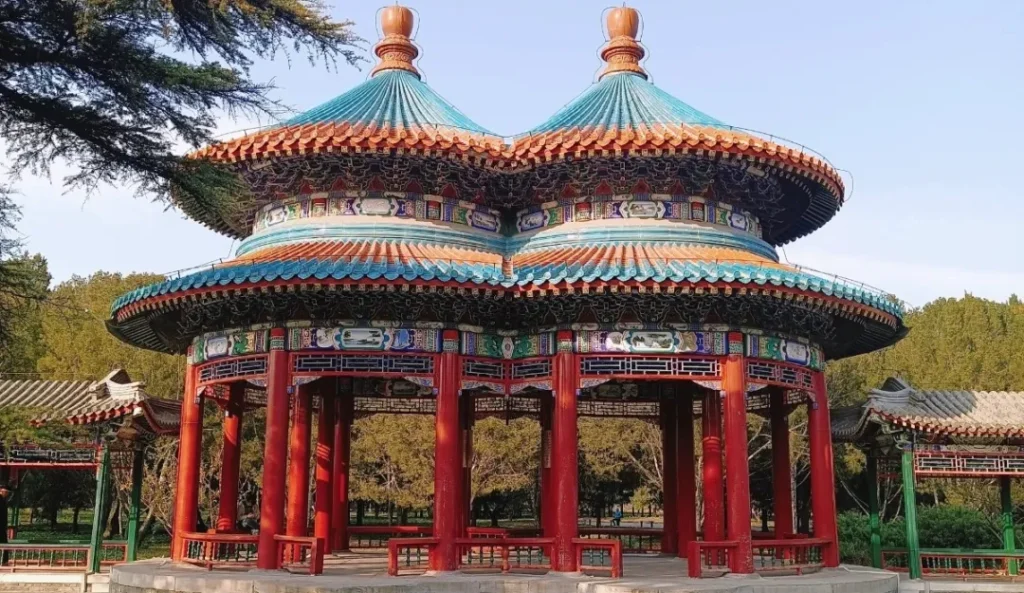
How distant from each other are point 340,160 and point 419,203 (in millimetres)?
1641

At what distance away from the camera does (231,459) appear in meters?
19.3

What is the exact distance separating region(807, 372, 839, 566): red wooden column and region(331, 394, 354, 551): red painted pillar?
9.82 m

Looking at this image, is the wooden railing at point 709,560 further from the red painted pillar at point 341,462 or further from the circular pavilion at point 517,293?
the red painted pillar at point 341,462

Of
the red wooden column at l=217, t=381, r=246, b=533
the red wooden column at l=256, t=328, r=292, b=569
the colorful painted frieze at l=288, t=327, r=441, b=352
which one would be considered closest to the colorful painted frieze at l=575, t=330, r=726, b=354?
the colorful painted frieze at l=288, t=327, r=441, b=352

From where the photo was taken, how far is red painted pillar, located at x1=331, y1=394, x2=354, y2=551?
2147 cm

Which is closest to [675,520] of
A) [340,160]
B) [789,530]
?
[789,530]

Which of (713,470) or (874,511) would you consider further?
(874,511)

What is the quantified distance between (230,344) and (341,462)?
5.84m

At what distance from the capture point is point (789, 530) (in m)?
19.5

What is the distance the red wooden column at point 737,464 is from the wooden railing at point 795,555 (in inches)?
13.8

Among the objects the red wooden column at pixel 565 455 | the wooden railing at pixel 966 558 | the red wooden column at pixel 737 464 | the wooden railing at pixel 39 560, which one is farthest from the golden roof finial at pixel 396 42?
the wooden railing at pixel 966 558

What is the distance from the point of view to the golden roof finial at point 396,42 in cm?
2236

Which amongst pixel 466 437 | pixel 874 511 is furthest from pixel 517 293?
pixel 874 511

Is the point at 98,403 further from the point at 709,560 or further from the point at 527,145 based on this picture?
the point at 709,560
